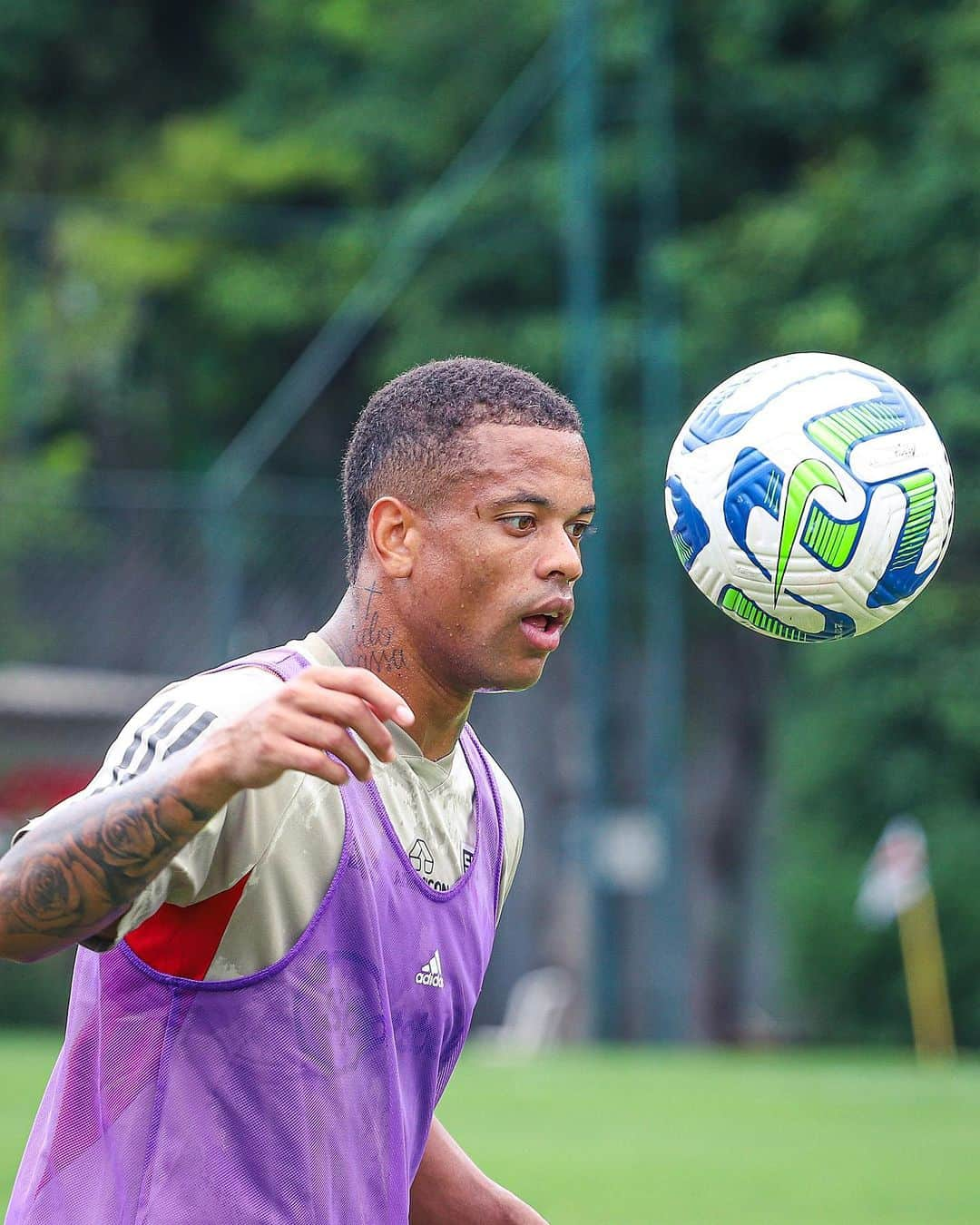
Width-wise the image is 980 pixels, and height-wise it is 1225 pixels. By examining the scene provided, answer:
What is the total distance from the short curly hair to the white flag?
13838 mm

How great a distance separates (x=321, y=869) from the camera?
295 centimetres

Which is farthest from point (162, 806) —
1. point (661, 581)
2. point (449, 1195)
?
point (661, 581)

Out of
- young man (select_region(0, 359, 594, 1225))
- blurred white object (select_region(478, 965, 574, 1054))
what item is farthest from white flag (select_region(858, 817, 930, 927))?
young man (select_region(0, 359, 594, 1225))

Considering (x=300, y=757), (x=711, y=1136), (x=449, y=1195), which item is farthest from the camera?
(x=711, y=1136)

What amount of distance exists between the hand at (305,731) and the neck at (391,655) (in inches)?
26.2

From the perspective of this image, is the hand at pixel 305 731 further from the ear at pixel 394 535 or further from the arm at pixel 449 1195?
the arm at pixel 449 1195

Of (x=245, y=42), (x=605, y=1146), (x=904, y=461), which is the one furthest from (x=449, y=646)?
(x=245, y=42)

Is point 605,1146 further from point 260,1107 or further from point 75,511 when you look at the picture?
point 75,511

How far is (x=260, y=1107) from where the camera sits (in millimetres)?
2928

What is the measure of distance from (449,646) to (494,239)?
1817 centimetres

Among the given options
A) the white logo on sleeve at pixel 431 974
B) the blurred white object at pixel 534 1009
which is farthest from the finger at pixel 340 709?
the blurred white object at pixel 534 1009

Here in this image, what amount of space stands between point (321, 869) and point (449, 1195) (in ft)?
3.09

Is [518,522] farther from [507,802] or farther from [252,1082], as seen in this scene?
[252,1082]

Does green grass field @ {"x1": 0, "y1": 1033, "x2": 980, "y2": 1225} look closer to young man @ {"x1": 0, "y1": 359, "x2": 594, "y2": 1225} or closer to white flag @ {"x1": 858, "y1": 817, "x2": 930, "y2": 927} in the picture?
white flag @ {"x1": 858, "y1": 817, "x2": 930, "y2": 927}
